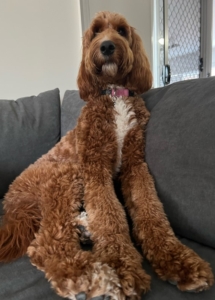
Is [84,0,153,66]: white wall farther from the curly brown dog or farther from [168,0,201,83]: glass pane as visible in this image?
the curly brown dog

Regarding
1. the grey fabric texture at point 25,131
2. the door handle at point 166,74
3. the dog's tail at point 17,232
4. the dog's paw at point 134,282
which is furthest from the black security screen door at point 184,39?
Answer: the dog's paw at point 134,282

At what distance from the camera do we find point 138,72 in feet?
4.10

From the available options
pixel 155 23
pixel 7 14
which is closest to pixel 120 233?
pixel 7 14

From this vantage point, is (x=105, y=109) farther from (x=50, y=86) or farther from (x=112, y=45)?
(x=50, y=86)

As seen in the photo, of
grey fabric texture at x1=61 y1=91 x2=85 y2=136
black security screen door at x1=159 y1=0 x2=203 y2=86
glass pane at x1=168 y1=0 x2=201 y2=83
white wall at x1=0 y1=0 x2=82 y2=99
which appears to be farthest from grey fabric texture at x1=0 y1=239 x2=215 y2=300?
glass pane at x1=168 y1=0 x2=201 y2=83

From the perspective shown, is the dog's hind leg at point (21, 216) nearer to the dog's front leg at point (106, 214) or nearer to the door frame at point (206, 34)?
the dog's front leg at point (106, 214)

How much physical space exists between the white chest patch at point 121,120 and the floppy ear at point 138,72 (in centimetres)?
10

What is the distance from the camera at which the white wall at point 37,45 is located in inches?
84.0

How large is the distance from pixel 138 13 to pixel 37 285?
8.32 feet

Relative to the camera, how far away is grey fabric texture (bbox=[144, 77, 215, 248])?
102 cm

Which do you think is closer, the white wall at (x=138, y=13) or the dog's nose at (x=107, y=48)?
the dog's nose at (x=107, y=48)

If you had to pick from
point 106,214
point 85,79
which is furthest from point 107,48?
point 106,214

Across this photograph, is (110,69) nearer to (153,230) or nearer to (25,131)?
(153,230)

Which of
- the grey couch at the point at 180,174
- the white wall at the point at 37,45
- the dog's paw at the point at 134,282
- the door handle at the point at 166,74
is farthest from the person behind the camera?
the door handle at the point at 166,74
